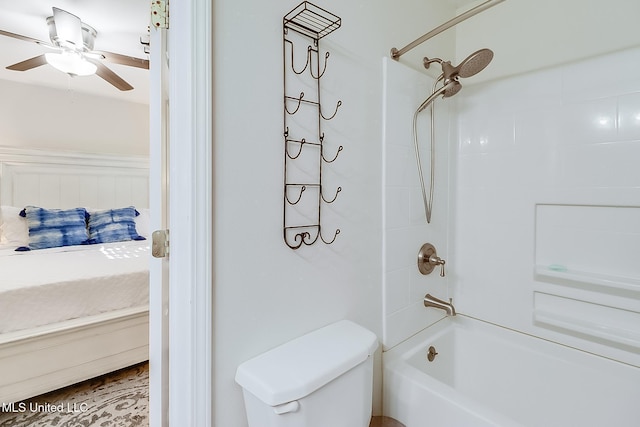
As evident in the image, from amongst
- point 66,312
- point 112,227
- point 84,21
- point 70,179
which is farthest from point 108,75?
point 66,312

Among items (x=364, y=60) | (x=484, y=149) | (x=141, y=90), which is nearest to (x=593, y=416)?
(x=484, y=149)

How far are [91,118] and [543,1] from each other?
14.4ft

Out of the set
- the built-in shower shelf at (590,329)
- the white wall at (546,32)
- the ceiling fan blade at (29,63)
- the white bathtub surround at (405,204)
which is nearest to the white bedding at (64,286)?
the ceiling fan blade at (29,63)

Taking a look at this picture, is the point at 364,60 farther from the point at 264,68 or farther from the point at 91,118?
the point at 91,118

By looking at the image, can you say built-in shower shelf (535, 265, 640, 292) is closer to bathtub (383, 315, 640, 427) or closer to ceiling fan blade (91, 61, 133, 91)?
bathtub (383, 315, 640, 427)

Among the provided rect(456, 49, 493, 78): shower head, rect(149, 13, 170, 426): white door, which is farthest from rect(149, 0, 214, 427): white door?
rect(456, 49, 493, 78): shower head

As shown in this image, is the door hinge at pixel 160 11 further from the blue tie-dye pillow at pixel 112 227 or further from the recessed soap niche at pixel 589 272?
the blue tie-dye pillow at pixel 112 227

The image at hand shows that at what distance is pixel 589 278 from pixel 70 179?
14.8ft

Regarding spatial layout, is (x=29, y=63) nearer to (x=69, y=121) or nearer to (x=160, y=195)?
(x=69, y=121)

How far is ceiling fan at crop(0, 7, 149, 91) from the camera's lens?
2064 mm

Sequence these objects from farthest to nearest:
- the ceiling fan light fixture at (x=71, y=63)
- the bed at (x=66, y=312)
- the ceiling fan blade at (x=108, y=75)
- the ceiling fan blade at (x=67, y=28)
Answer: the ceiling fan blade at (x=108, y=75), the ceiling fan light fixture at (x=71, y=63), the ceiling fan blade at (x=67, y=28), the bed at (x=66, y=312)

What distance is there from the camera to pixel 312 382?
0.84 meters

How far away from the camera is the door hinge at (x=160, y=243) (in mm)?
903

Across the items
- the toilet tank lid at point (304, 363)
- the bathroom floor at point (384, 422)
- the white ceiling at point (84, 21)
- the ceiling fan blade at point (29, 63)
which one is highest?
the white ceiling at point (84, 21)
